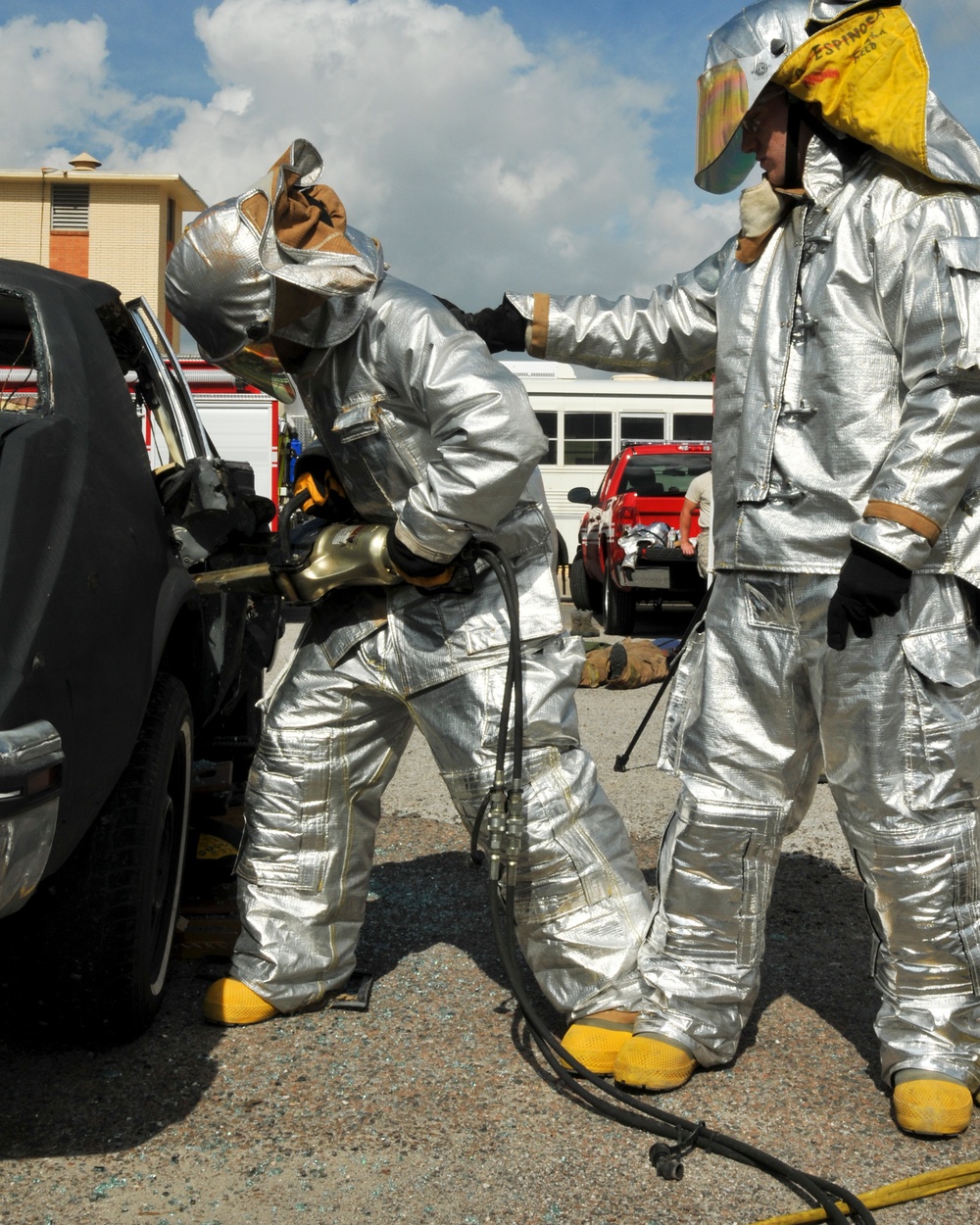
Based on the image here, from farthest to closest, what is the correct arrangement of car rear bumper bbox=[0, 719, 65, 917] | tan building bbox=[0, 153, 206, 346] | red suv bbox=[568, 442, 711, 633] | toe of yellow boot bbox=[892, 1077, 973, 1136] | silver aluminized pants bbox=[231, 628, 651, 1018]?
1. tan building bbox=[0, 153, 206, 346]
2. red suv bbox=[568, 442, 711, 633]
3. silver aluminized pants bbox=[231, 628, 651, 1018]
4. toe of yellow boot bbox=[892, 1077, 973, 1136]
5. car rear bumper bbox=[0, 719, 65, 917]

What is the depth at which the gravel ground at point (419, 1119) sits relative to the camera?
89.6 inches

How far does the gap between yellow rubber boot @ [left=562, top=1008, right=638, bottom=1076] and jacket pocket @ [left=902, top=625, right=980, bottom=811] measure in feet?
2.72

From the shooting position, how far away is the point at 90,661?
2369 millimetres

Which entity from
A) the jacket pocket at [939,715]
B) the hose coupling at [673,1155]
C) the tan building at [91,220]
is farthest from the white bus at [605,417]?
the tan building at [91,220]

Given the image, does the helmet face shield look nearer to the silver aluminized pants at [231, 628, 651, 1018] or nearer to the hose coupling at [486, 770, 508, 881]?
the silver aluminized pants at [231, 628, 651, 1018]

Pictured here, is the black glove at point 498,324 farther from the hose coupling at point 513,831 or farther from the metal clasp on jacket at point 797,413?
the hose coupling at point 513,831

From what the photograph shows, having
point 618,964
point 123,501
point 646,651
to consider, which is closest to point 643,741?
point 646,651

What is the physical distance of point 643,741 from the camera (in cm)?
691

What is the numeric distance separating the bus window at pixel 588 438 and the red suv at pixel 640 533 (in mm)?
3864

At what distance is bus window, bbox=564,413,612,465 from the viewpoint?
17.9 m

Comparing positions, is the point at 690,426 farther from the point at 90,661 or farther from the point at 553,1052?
the point at 90,661

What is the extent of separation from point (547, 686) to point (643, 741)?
4.10 metres

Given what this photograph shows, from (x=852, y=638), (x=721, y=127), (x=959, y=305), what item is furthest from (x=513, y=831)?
(x=721, y=127)

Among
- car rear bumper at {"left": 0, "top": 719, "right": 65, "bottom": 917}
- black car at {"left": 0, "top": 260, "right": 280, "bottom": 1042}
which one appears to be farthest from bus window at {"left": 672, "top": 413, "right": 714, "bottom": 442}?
car rear bumper at {"left": 0, "top": 719, "right": 65, "bottom": 917}
